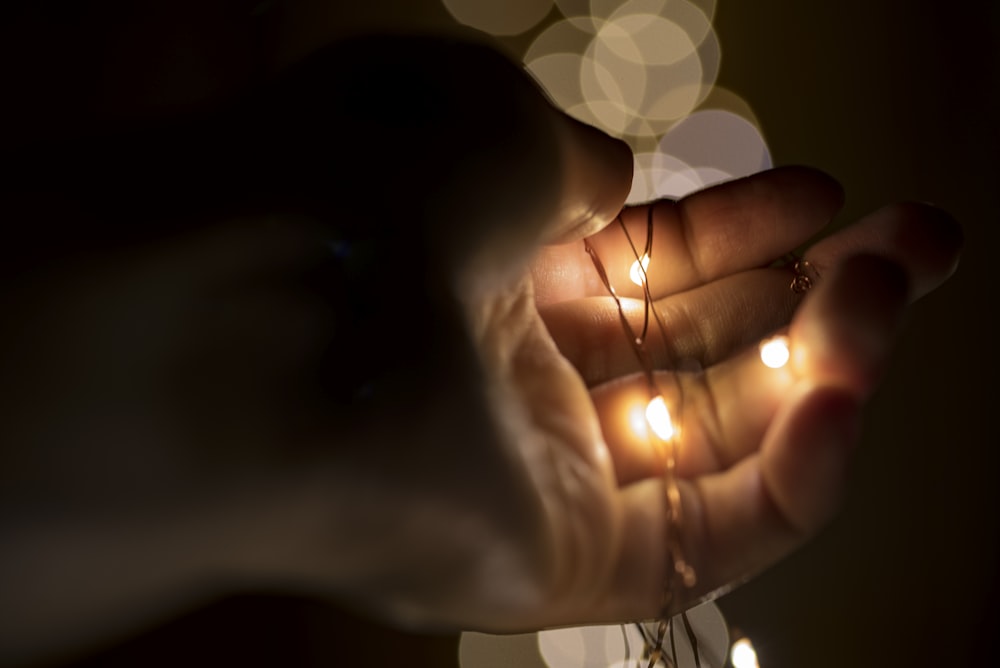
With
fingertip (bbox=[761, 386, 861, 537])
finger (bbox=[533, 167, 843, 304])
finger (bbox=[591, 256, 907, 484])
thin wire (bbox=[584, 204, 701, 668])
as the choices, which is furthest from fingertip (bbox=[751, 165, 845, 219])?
fingertip (bbox=[761, 386, 861, 537])

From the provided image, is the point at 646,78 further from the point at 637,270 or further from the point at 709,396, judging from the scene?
the point at 709,396

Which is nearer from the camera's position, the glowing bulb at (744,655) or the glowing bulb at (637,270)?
the glowing bulb at (744,655)

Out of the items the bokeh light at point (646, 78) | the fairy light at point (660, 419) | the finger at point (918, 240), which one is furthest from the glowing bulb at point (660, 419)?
the bokeh light at point (646, 78)

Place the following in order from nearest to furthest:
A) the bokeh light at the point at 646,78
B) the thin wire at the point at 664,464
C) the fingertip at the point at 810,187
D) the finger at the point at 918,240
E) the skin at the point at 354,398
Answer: the skin at the point at 354,398 < the thin wire at the point at 664,464 < the finger at the point at 918,240 < the fingertip at the point at 810,187 < the bokeh light at the point at 646,78

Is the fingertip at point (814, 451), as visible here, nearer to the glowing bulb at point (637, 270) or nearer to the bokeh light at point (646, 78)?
the glowing bulb at point (637, 270)

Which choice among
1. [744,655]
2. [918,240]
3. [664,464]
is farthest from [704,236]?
[744,655]

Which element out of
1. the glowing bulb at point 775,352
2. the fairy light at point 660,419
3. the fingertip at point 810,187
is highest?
the fingertip at point 810,187

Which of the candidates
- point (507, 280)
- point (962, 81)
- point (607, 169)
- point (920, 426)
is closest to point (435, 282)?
point (507, 280)
